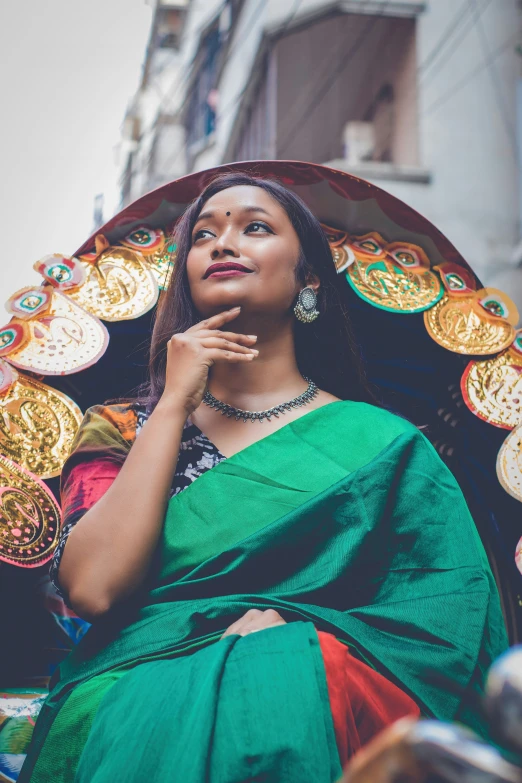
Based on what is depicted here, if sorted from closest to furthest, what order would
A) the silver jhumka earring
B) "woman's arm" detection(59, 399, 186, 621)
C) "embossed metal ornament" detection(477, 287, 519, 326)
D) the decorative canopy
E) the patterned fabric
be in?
"woman's arm" detection(59, 399, 186, 621)
the patterned fabric
the silver jhumka earring
the decorative canopy
"embossed metal ornament" detection(477, 287, 519, 326)

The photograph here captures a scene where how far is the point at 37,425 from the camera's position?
83.4 inches

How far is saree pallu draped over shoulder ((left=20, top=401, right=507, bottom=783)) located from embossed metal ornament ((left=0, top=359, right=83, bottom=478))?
55cm

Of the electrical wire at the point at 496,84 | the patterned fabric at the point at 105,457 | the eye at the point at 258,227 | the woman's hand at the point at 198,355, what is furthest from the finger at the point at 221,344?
the electrical wire at the point at 496,84

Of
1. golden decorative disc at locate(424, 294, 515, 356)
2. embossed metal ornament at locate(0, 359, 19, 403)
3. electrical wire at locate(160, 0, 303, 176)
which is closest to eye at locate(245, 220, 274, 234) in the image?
golden decorative disc at locate(424, 294, 515, 356)

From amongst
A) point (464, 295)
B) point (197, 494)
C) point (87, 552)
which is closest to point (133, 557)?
point (87, 552)

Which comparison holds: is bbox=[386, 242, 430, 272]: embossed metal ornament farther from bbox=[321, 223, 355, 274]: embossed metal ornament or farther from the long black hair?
the long black hair

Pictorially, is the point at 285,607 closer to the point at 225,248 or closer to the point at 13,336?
the point at 225,248

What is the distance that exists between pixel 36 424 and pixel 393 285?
46.0 inches

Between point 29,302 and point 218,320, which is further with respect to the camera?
point 29,302

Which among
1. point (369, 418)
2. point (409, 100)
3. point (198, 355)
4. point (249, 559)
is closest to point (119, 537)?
point (249, 559)

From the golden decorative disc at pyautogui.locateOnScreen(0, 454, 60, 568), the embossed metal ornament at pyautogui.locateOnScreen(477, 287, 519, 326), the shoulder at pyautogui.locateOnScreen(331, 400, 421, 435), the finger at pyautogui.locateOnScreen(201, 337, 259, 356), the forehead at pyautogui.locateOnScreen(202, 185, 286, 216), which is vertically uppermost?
the forehead at pyautogui.locateOnScreen(202, 185, 286, 216)

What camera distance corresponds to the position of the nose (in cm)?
190

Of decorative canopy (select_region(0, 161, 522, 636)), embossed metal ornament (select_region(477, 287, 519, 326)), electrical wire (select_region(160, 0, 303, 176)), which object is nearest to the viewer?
decorative canopy (select_region(0, 161, 522, 636))

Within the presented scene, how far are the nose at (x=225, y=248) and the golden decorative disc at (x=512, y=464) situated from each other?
95 centimetres
